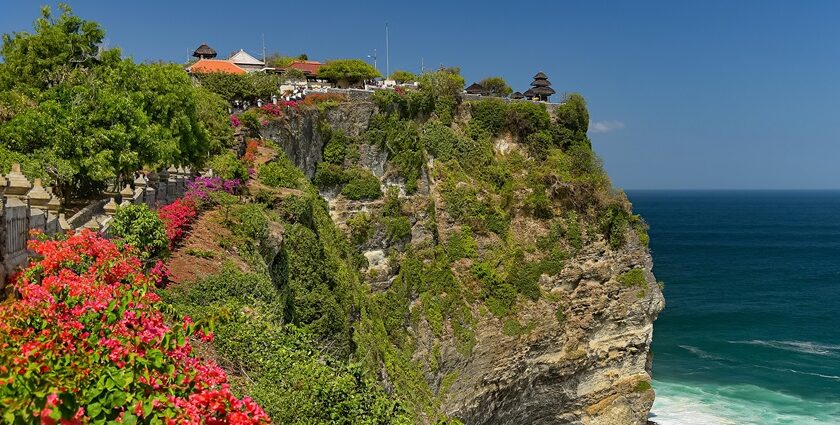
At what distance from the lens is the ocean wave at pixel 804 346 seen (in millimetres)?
55188

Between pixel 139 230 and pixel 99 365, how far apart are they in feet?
30.2

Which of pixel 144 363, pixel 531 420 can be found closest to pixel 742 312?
pixel 531 420

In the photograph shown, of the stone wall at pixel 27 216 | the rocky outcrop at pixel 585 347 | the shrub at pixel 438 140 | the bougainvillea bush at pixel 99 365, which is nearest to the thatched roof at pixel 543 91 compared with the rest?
the shrub at pixel 438 140

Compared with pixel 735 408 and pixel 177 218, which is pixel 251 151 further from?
pixel 735 408

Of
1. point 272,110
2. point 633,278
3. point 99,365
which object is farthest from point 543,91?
point 99,365

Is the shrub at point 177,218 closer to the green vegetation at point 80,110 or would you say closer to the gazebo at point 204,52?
the green vegetation at point 80,110

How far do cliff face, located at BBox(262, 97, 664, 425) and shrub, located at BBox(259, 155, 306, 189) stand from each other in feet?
14.3

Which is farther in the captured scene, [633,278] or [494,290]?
[633,278]

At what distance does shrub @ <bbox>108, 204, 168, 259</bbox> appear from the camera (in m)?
15.4

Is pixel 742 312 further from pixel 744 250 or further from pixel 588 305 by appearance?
pixel 744 250

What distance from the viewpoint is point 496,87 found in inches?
2021

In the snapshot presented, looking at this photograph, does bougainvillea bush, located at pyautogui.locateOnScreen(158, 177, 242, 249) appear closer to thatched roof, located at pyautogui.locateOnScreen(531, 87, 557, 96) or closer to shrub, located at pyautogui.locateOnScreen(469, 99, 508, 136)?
shrub, located at pyautogui.locateOnScreen(469, 99, 508, 136)

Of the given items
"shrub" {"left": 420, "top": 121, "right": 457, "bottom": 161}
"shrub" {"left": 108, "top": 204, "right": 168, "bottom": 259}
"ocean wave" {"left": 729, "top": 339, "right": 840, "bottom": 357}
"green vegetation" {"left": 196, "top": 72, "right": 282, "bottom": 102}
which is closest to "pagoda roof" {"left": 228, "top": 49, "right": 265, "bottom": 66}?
"green vegetation" {"left": 196, "top": 72, "right": 282, "bottom": 102}

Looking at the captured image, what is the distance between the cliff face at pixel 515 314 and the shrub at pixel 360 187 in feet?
1.69
